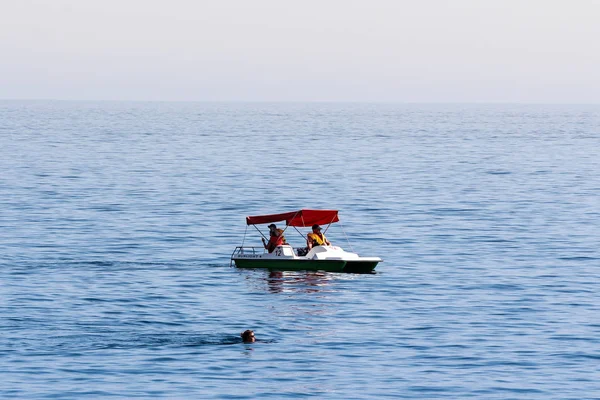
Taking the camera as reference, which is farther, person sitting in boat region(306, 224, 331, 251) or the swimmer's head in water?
person sitting in boat region(306, 224, 331, 251)

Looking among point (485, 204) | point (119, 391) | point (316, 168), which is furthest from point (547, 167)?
point (119, 391)

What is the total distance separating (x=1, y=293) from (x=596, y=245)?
37.8m

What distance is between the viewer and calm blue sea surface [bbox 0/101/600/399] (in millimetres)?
36969

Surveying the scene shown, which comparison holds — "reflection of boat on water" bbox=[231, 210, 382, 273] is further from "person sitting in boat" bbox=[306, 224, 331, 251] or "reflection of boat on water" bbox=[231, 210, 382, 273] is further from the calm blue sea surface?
the calm blue sea surface

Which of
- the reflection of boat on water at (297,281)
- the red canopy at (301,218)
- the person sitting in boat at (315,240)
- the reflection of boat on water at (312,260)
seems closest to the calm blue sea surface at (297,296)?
the reflection of boat on water at (297,281)

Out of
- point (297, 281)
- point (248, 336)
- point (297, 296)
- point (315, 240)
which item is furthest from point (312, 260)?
point (248, 336)

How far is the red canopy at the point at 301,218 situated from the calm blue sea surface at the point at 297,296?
314 centimetres

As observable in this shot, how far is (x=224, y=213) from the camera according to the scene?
290 ft

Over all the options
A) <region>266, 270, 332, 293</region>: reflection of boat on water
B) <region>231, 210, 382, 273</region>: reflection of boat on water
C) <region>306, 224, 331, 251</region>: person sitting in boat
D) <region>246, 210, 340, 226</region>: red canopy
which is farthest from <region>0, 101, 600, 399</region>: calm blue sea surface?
<region>246, 210, 340, 226</region>: red canopy

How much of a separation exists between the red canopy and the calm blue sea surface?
3145mm

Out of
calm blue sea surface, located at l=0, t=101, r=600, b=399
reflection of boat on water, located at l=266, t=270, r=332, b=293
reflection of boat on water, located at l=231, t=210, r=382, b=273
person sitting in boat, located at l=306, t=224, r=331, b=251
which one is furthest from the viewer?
person sitting in boat, located at l=306, t=224, r=331, b=251

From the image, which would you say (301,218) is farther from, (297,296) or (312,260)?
(297,296)

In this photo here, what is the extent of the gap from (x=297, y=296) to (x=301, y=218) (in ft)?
34.6

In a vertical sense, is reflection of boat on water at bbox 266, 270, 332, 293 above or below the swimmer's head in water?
below
